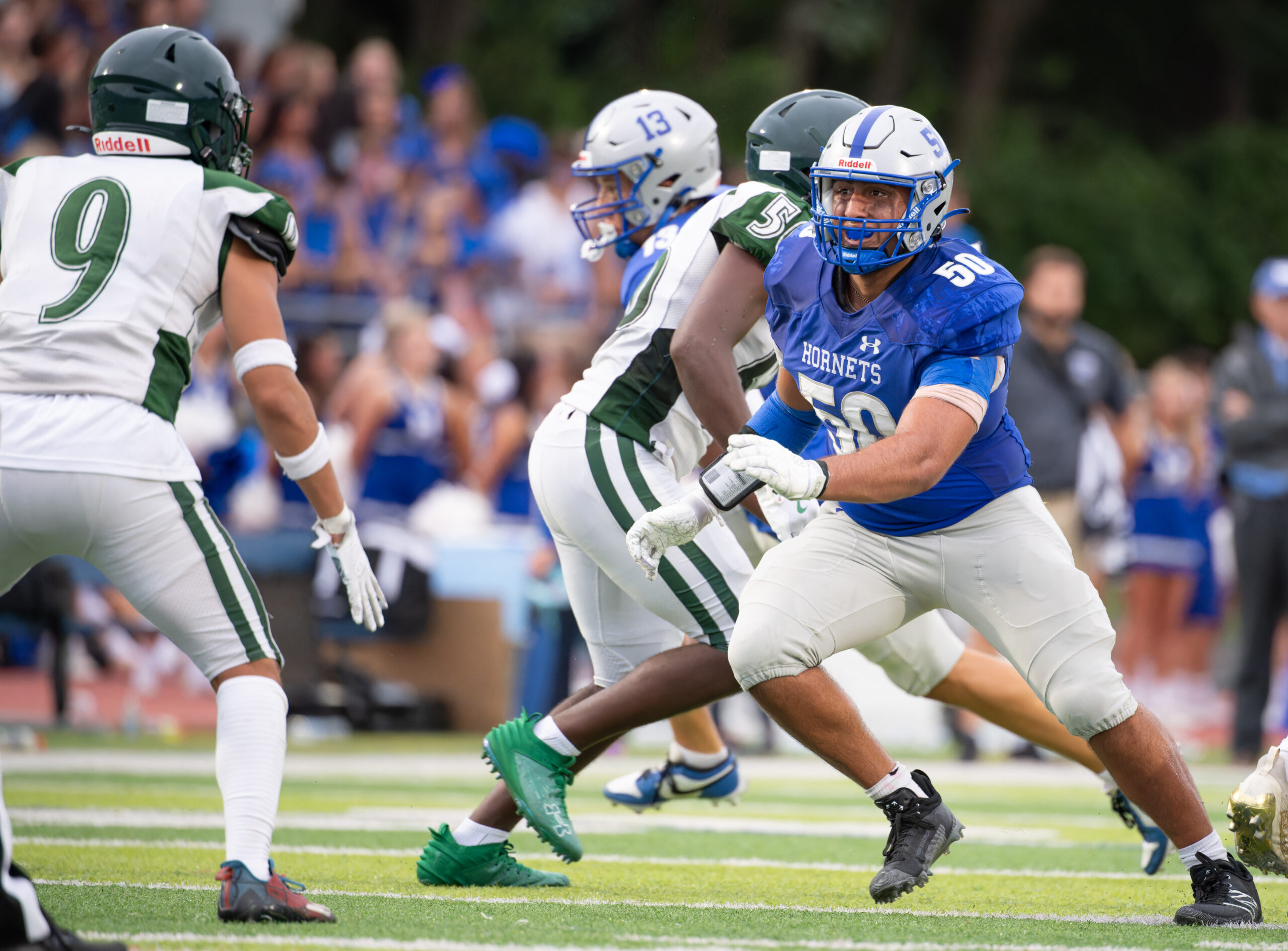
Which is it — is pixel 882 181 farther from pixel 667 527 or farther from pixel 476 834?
pixel 476 834

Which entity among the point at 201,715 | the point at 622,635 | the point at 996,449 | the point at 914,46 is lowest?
the point at 201,715

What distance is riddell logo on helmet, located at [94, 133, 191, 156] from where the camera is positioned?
3848 mm

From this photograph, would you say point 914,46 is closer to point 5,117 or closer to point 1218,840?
point 5,117

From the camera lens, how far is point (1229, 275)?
801 inches

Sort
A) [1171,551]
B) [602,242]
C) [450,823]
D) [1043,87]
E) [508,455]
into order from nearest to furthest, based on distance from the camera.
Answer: [602,242]
[450,823]
[508,455]
[1171,551]
[1043,87]

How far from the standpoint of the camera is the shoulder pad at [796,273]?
4.03 m

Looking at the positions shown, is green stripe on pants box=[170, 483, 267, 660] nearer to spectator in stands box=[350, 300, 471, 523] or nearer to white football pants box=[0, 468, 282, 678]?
white football pants box=[0, 468, 282, 678]

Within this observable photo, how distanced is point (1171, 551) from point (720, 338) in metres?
8.53

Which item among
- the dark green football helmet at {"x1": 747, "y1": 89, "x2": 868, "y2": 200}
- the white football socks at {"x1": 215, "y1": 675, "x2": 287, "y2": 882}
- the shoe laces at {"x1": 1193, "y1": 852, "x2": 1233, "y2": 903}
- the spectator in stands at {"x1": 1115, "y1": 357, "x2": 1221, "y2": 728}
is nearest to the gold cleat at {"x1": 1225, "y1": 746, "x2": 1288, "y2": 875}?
the shoe laces at {"x1": 1193, "y1": 852, "x2": 1233, "y2": 903}

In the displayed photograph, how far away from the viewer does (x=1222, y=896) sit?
12.6 feet

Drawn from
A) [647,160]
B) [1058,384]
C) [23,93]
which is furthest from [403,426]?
[647,160]

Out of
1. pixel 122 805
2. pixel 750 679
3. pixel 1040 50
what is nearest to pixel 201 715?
pixel 122 805

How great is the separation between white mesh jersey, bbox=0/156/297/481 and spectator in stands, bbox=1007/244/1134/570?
5108 millimetres

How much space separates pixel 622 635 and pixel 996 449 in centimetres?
117
